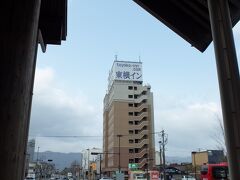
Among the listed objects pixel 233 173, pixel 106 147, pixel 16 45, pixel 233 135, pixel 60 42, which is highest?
pixel 106 147

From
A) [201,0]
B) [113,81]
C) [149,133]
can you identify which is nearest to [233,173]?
[201,0]

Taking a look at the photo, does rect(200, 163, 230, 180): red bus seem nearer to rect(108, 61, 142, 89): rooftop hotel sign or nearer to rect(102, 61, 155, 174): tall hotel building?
rect(102, 61, 155, 174): tall hotel building

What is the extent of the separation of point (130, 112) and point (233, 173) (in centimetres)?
10078

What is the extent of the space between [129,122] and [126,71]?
68.5ft

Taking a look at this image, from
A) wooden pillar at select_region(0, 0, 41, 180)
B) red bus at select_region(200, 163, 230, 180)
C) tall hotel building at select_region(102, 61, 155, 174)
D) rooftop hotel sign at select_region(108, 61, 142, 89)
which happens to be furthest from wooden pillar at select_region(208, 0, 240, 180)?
rooftop hotel sign at select_region(108, 61, 142, 89)

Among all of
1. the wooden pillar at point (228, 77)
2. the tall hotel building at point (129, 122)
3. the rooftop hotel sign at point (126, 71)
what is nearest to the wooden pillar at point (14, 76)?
the wooden pillar at point (228, 77)

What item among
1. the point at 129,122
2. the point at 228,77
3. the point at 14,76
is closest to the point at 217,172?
the point at 228,77

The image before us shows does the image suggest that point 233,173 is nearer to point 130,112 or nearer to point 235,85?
point 235,85

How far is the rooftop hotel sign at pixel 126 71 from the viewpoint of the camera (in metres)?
118

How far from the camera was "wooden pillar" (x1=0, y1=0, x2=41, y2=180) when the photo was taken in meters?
3.83

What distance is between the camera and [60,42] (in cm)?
1287

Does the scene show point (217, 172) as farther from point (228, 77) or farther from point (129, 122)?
point (129, 122)

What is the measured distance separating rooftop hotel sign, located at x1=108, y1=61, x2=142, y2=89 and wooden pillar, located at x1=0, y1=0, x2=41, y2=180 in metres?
112

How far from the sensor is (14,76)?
13.2ft
